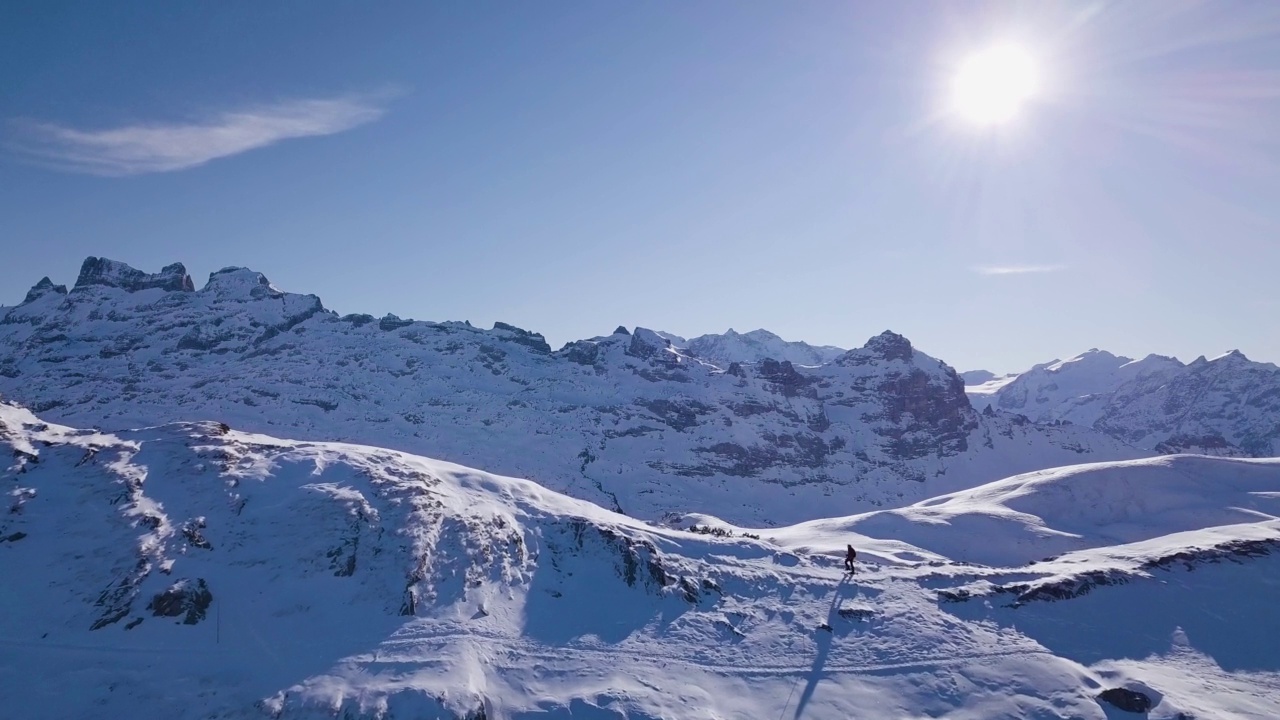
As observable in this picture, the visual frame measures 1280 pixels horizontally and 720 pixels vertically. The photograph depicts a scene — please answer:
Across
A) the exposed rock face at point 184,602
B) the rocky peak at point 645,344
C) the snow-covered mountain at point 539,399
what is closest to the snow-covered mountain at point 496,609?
the exposed rock face at point 184,602

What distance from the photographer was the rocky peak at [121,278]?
192 meters

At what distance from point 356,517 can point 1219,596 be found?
1432 inches

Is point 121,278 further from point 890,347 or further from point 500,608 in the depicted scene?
point 500,608

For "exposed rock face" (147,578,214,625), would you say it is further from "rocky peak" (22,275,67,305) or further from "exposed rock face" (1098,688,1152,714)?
"rocky peak" (22,275,67,305)

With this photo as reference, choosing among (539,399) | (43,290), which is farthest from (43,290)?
(539,399)

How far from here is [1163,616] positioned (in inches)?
1137

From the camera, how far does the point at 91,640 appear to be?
68.1ft

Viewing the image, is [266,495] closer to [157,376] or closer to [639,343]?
[157,376]

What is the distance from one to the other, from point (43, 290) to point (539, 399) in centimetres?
14604

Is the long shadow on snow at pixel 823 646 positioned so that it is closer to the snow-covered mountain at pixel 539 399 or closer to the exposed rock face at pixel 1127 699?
the exposed rock face at pixel 1127 699

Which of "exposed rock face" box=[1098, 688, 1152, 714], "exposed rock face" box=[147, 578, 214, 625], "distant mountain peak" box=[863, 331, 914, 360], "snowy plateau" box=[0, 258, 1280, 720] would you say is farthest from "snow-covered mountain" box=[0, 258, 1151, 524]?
"exposed rock face" box=[1098, 688, 1152, 714]

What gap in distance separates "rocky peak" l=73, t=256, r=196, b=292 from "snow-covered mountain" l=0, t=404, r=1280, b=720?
197907mm

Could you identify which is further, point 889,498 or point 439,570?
point 889,498

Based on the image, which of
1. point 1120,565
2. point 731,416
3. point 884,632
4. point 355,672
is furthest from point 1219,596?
point 731,416
